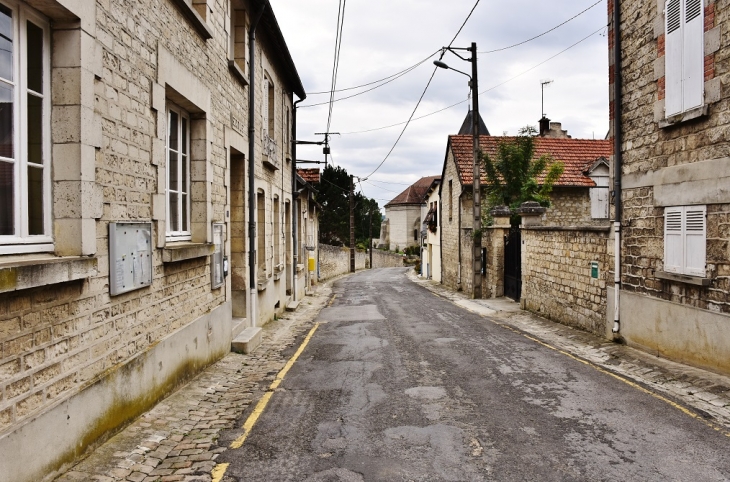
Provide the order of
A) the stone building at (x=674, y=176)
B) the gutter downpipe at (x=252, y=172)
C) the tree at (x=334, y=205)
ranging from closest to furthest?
the stone building at (x=674, y=176) < the gutter downpipe at (x=252, y=172) < the tree at (x=334, y=205)

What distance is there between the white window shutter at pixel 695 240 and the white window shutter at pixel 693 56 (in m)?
1.43

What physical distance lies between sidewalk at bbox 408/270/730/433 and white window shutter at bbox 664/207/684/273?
1.37 m

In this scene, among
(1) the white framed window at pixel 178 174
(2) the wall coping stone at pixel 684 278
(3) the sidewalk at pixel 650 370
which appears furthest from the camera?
(2) the wall coping stone at pixel 684 278

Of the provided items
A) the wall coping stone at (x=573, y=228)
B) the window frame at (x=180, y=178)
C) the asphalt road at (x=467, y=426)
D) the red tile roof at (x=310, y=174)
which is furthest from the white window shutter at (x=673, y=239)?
the red tile roof at (x=310, y=174)

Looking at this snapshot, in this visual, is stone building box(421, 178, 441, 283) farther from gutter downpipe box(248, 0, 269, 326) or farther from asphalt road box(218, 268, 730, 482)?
asphalt road box(218, 268, 730, 482)

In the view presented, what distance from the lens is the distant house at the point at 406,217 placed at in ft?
231

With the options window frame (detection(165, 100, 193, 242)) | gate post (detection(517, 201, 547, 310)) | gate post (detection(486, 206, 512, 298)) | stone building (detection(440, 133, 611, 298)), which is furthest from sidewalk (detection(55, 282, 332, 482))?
stone building (detection(440, 133, 611, 298))

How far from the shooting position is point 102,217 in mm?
4625

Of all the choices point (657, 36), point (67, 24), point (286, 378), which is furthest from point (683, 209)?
point (67, 24)

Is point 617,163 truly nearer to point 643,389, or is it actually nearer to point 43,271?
point 643,389

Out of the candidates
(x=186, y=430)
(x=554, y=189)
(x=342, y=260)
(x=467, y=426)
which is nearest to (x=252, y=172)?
(x=186, y=430)

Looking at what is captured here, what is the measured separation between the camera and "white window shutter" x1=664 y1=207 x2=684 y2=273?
786 centimetres

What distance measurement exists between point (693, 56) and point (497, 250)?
35.7ft

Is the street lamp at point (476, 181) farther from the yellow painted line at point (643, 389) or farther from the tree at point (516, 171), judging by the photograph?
the yellow painted line at point (643, 389)
